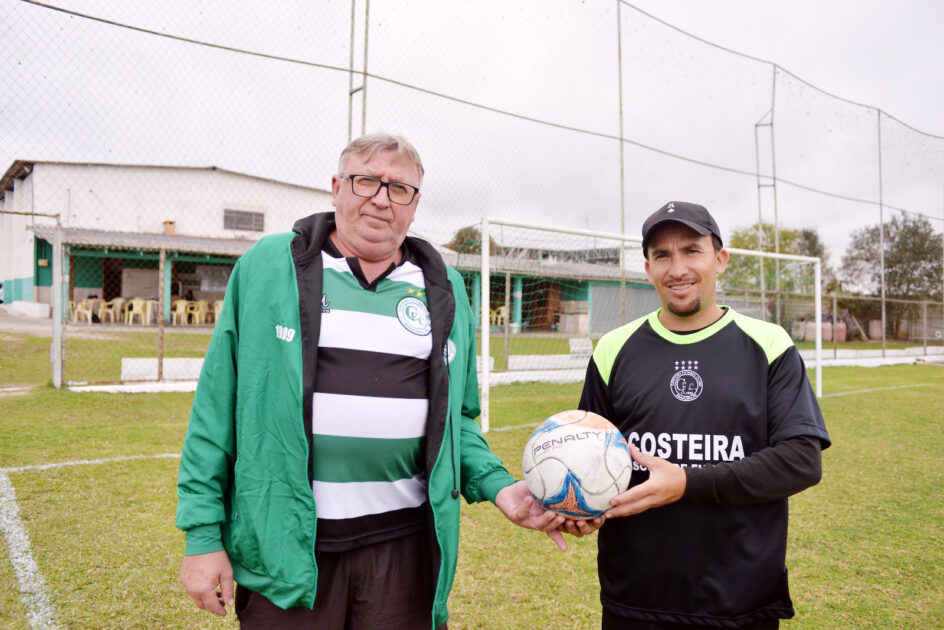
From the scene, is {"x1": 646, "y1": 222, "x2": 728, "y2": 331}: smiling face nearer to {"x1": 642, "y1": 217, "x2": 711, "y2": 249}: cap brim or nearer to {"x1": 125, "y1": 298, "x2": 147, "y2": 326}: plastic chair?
{"x1": 642, "y1": 217, "x2": 711, "y2": 249}: cap brim

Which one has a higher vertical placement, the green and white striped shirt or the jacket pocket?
the green and white striped shirt

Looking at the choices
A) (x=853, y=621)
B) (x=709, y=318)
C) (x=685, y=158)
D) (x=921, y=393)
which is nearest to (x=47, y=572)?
(x=709, y=318)

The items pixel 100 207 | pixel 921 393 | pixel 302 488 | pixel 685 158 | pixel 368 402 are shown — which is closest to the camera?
pixel 302 488

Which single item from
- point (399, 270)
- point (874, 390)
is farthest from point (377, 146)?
point (874, 390)

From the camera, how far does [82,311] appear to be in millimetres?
20484

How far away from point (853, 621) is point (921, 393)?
12.2 meters

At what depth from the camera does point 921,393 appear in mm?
12703

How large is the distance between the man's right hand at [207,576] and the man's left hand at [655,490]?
112 centimetres

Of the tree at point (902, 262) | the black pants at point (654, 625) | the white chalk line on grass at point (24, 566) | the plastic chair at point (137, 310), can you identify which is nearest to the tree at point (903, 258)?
the tree at point (902, 262)

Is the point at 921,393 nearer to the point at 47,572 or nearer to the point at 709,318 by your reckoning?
the point at 709,318

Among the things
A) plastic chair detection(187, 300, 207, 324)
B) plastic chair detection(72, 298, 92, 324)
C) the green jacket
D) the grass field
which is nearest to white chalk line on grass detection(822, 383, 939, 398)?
the grass field

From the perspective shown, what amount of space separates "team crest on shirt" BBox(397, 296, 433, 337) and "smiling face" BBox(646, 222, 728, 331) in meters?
0.79

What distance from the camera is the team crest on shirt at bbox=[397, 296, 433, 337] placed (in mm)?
Result: 1862

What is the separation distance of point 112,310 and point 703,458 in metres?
22.5
